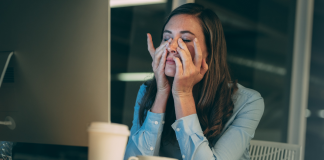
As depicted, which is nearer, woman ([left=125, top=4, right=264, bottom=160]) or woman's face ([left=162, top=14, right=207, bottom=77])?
woman ([left=125, top=4, right=264, bottom=160])

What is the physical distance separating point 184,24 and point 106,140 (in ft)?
2.74

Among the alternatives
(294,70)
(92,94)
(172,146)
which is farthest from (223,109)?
(294,70)

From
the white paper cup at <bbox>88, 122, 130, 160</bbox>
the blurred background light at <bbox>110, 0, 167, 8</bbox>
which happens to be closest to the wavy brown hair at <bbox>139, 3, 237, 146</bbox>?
the white paper cup at <bbox>88, 122, 130, 160</bbox>

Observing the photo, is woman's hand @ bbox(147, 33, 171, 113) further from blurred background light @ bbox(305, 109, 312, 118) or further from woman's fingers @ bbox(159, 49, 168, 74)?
blurred background light @ bbox(305, 109, 312, 118)

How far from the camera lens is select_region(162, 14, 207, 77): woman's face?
44.0 inches

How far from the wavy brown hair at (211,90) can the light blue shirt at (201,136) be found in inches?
1.7

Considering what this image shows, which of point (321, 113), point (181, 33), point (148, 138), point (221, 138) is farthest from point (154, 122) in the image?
point (321, 113)

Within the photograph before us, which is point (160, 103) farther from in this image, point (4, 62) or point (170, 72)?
point (4, 62)

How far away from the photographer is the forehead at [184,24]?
3.87 ft

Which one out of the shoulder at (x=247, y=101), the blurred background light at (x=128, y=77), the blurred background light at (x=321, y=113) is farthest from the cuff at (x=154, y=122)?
the blurred background light at (x=321, y=113)

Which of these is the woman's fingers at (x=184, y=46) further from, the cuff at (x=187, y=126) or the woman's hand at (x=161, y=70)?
the cuff at (x=187, y=126)

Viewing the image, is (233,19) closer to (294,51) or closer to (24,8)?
(294,51)

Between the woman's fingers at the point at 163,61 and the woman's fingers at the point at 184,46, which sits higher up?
the woman's fingers at the point at 184,46

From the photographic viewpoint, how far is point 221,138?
3.51 ft
